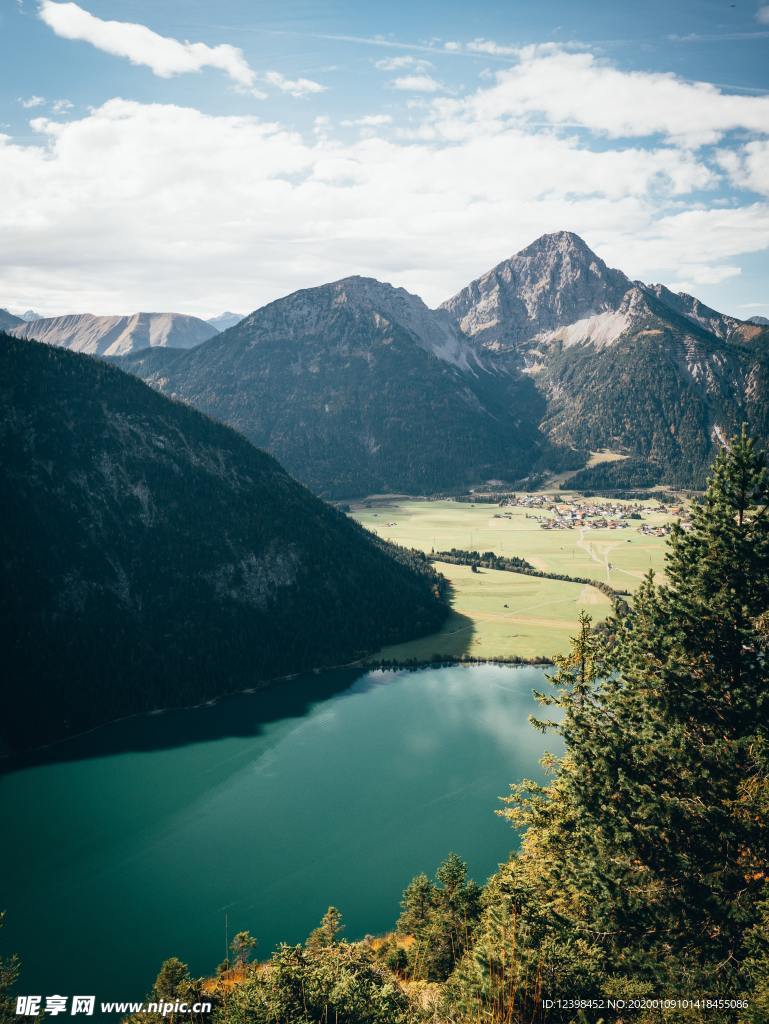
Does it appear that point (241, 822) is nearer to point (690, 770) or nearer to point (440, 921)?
point (440, 921)

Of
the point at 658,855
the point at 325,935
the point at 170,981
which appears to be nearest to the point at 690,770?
the point at 658,855

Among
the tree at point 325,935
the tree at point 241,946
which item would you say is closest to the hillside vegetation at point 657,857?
the tree at point 325,935

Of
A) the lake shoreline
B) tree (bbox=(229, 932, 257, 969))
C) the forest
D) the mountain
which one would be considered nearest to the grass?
the lake shoreline

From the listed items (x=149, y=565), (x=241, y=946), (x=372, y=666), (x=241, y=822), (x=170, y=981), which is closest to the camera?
(x=170, y=981)

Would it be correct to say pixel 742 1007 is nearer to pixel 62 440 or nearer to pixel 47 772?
pixel 47 772

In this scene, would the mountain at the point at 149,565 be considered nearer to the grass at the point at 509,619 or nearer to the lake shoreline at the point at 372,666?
the lake shoreline at the point at 372,666

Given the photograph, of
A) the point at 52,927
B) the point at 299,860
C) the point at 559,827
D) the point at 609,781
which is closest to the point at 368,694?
the point at 299,860
